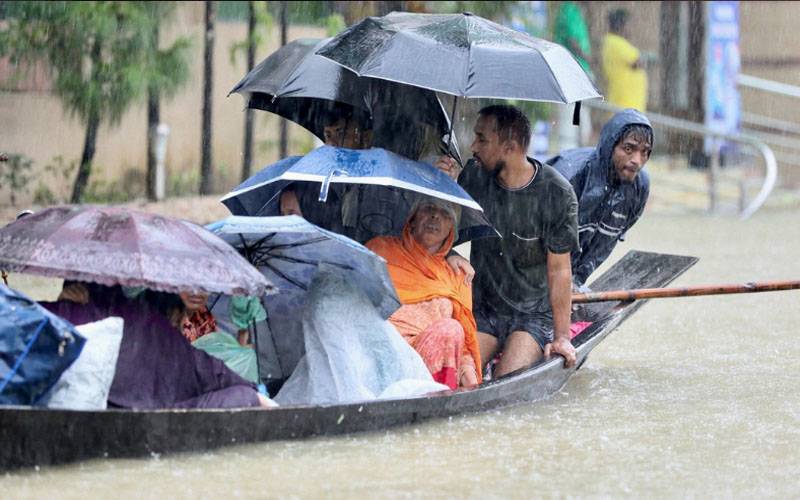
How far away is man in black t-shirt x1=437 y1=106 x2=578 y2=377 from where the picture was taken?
7.25m

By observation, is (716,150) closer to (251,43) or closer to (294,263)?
(251,43)

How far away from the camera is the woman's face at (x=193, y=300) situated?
601 cm

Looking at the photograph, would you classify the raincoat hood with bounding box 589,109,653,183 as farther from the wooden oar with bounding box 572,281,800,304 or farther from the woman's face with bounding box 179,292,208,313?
the woman's face with bounding box 179,292,208,313

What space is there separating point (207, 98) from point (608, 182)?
7.25 metres

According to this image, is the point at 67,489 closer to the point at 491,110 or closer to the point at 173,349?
the point at 173,349

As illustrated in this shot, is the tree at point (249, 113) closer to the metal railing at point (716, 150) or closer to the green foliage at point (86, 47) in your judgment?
the green foliage at point (86, 47)

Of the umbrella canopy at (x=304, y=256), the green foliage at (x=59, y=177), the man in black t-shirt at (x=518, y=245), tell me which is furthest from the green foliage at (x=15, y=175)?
the umbrella canopy at (x=304, y=256)

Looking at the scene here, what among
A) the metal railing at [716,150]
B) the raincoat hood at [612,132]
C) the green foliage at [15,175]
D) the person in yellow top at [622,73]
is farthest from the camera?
the person in yellow top at [622,73]

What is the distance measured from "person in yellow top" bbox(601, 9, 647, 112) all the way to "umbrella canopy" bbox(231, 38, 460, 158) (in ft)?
35.9

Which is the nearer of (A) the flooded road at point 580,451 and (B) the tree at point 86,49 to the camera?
(A) the flooded road at point 580,451

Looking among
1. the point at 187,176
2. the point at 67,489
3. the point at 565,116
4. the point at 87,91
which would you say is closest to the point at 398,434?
the point at 67,489

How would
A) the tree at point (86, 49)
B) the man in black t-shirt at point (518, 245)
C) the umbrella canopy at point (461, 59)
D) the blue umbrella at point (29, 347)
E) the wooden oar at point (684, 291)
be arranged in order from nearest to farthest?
the blue umbrella at point (29, 347) < the umbrella canopy at point (461, 59) < the man in black t-shirt at point (518, 245) < the wooden oar at point (684, 291) < the tree at point (86, 49)

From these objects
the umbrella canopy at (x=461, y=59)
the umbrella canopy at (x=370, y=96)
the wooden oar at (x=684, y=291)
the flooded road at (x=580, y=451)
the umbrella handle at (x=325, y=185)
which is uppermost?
the umbrella canopy at (x=461, y=59)

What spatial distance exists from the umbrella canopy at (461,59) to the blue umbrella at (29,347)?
79.8 inches
